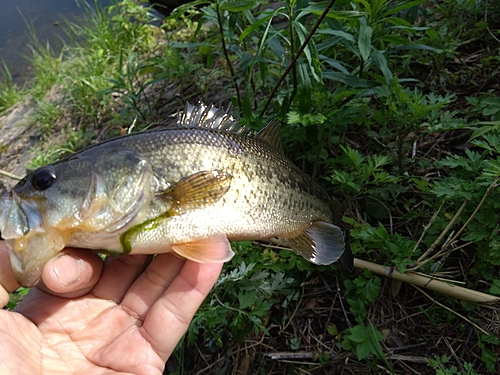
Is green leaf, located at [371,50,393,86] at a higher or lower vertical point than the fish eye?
lower

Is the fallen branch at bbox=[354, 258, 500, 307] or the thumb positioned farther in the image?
the fallen branch at bbox=[354, 258, 500, 307]

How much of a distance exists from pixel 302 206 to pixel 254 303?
2.46ft

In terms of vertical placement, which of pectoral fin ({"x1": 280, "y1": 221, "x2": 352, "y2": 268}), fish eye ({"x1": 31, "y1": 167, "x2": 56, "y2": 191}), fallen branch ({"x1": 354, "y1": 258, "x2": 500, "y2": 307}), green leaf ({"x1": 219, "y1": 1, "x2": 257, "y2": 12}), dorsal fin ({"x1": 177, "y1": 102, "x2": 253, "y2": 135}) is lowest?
fallen branch ({"x1": 354, "y1": 258, "x2": 500, "y2": 307})

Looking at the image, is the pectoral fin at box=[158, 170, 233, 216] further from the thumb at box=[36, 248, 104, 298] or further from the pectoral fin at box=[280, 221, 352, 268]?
the pectoral fin at box=[280, 221, 352, 268]

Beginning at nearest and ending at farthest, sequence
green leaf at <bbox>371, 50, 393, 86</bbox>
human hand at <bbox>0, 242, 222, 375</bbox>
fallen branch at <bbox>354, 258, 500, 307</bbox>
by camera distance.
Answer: human hand at <bbox>0, 242, 222, 375</bbox>
fallen branch at <bbox>354, 258, 500, 307</bbox>
green leaf at <bbox>371, 50, 393, 86</bbox>

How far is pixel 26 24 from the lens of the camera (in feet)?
34.1

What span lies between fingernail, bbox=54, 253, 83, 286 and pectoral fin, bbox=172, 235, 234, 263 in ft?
1.43

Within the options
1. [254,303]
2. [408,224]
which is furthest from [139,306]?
[408,224]

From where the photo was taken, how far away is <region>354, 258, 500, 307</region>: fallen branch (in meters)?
2.39

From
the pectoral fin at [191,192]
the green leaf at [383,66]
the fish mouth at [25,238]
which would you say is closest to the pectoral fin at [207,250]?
the pectoral fin at [191,192]

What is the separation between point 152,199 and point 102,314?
71cm

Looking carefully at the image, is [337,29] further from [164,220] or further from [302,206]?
[164,220]

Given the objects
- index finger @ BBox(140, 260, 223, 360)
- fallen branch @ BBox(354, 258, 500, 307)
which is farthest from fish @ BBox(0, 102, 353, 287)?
fallen branch @ BBox(354, 258, 500, 307)

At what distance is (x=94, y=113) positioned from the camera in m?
5.86
